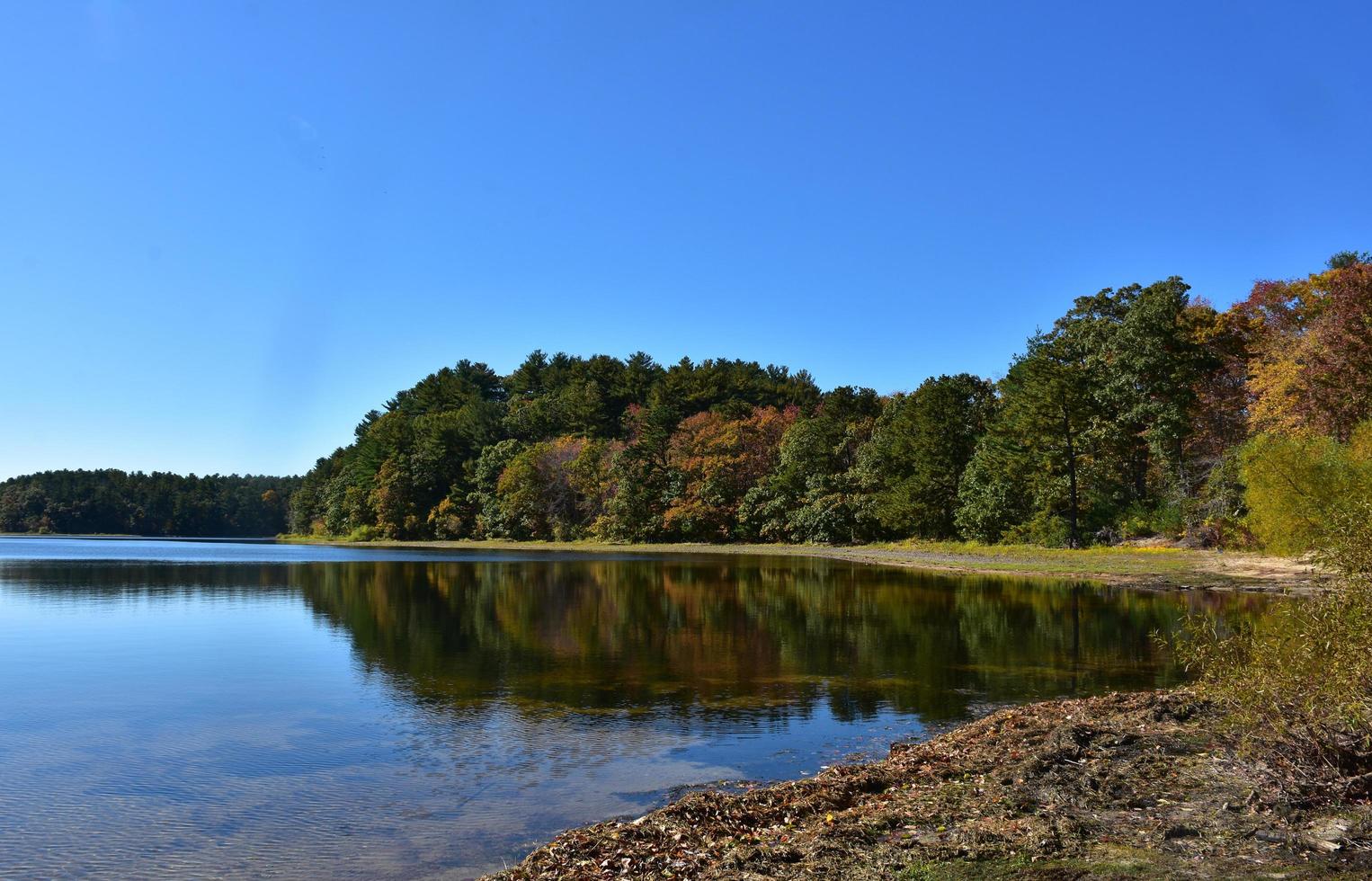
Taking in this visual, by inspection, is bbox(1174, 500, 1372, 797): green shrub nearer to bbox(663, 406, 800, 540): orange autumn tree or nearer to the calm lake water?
the calm lake water

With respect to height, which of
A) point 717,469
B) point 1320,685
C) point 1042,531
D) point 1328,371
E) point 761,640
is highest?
point 1328,371

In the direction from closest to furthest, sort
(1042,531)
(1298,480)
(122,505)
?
(1298,480)
(1042,531)
(122,505)

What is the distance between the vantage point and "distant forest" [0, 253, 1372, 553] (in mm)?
42656

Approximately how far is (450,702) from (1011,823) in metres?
11.3

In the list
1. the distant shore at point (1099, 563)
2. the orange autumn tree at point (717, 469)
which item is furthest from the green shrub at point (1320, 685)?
the orange autumn tree at point (717, 469)

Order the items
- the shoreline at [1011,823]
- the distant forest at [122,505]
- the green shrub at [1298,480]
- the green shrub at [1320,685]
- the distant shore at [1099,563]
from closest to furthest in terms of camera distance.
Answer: the shoreline at [1011,823] < the green shrub at [1320,685] < the green shrub at [1298,480] < the distant shore at [1099,563] < the distant forest at [122,505]

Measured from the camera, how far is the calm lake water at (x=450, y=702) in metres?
9.66

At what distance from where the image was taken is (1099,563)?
147 ft

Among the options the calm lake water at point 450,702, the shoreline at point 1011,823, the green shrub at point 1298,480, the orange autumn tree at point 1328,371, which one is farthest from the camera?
the orange autumn tree at point 1328,371

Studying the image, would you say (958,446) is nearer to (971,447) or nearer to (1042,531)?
(971,447)

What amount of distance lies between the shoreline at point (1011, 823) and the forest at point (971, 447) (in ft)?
20.0

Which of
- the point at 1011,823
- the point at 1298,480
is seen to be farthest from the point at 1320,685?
the point at 1298,480

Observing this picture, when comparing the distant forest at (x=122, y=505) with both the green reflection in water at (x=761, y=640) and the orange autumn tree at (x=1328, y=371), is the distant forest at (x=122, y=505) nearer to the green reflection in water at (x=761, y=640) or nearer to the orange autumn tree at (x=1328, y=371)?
the green reflection in water at (x=761, y=640)

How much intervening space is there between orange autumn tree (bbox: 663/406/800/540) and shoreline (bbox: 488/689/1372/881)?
7741 centimetres
